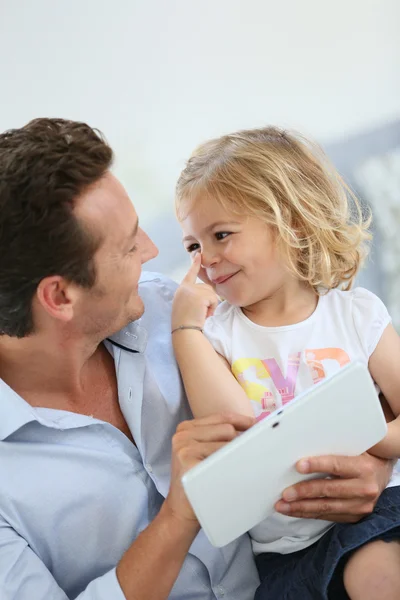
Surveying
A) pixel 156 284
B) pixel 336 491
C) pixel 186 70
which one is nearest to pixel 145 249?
pixel 156 284

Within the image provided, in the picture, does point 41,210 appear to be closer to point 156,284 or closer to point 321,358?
point 156,284

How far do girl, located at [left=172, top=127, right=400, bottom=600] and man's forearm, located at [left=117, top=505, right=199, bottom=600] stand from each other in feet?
0.80

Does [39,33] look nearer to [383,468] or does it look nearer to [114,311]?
[114,311]

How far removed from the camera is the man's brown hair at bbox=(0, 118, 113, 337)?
115 centimetres

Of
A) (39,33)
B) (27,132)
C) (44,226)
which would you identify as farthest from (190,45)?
(44,226)

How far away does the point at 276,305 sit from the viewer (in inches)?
59.2

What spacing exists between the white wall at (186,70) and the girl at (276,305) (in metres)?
0.29

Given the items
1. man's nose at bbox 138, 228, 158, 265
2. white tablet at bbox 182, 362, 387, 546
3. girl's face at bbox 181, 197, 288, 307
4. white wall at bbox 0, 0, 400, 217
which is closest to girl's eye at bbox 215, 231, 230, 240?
girl's face at bbox 181, 197, 288, 307

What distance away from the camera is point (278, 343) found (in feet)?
4.68

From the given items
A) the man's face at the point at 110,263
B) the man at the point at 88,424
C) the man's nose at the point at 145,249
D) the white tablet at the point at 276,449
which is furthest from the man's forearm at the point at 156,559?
the man's nose at the point at 145,249

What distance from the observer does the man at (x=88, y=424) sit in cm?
114

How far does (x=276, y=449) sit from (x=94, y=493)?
41 centimetres

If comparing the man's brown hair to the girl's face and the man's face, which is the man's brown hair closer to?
the man's face

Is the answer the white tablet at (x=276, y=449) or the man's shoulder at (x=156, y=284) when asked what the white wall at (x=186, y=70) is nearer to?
the man's shoulder at (x=156, y=284)
